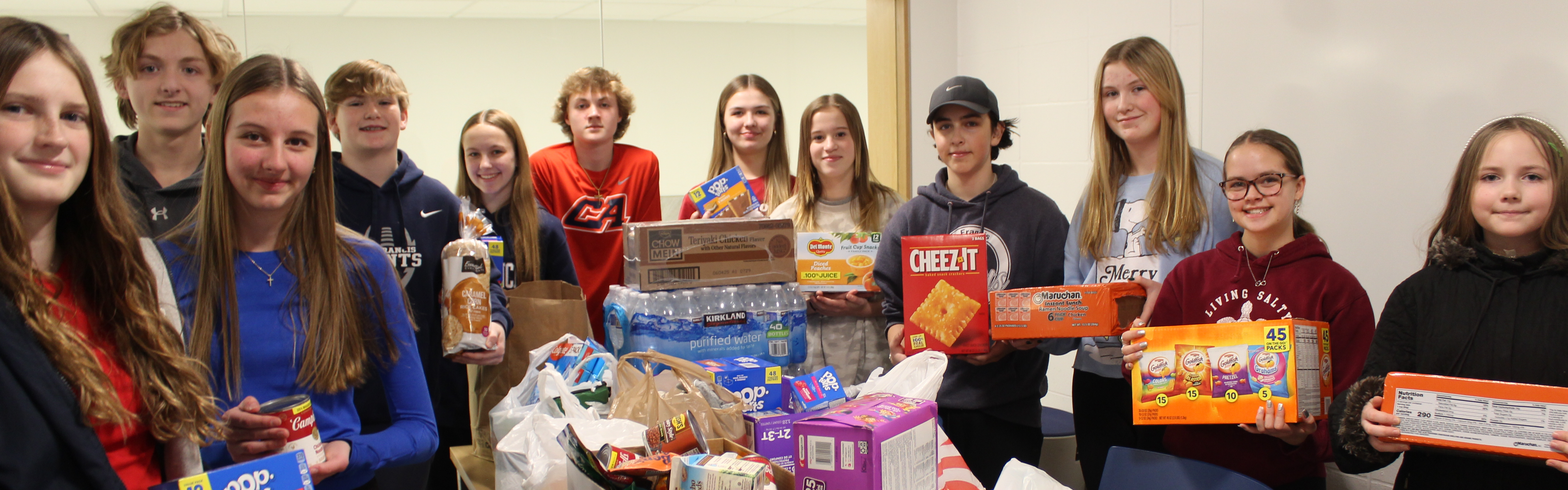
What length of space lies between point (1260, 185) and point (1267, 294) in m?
0.26

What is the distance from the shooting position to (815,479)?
62.2 inches

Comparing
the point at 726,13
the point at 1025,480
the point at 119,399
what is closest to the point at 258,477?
the point at 119,399

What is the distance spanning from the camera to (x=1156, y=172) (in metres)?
2.52

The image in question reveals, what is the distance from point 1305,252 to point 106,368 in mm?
2411

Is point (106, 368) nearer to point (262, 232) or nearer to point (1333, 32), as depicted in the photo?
point (262, 232)

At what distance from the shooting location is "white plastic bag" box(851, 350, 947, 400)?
1969mm

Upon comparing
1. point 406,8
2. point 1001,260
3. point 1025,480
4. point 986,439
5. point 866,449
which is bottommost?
point 986,439

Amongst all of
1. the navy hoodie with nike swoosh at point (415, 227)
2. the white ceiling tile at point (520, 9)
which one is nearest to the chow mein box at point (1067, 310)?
the navy hoodie with nike swoosh at point (415, 227)

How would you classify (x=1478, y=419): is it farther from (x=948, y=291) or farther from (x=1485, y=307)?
(x=948, y=291)

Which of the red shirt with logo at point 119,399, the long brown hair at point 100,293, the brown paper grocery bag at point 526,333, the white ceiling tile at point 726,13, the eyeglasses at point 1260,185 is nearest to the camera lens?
the long brown hair at point 100,293

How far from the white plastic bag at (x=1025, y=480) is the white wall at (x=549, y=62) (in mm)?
3782

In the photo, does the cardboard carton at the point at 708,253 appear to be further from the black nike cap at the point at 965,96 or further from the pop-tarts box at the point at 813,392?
the black nike cap at the point at 965,96

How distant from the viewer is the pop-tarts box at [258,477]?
1.25 meters

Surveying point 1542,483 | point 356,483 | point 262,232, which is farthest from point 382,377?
point 1542,483
